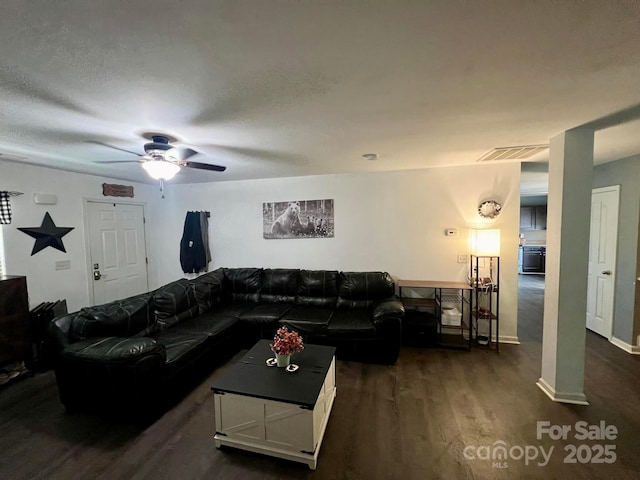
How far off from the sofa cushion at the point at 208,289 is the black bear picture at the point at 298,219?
102 cm

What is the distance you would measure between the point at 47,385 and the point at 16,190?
2.21 m

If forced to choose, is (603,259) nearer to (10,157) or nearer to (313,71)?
(313,71)

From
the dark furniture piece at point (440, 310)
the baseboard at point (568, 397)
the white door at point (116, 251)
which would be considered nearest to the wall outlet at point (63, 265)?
the white door at point (116, 251)

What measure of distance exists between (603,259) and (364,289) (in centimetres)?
325

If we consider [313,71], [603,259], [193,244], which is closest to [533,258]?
[603,259]

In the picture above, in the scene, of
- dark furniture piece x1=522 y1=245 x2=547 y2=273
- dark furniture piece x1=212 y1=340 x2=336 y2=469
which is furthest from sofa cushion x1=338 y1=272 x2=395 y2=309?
dark furniture piece x1=522 y1=245 x2=547 y2=273

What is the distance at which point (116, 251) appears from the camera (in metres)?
4.21

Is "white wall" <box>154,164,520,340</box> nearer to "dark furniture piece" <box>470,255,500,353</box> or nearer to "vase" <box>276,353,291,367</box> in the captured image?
"dark furniture piece" <box>470,255,500,353</box>

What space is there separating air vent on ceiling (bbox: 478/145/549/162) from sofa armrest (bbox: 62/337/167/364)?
378cm

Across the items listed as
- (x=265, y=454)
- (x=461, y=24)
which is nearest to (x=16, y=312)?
(x=265, y=454)

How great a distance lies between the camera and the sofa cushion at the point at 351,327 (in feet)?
10.1

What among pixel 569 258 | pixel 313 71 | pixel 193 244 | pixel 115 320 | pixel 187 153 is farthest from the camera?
pixel 193 244

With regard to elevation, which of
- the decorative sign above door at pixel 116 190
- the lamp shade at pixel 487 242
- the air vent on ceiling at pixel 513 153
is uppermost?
the air vent on ceiling at pixel 513 153

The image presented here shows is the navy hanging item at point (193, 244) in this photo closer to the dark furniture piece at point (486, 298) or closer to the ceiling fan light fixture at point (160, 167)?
the ceiling fan light fixture at point (160, 167)
